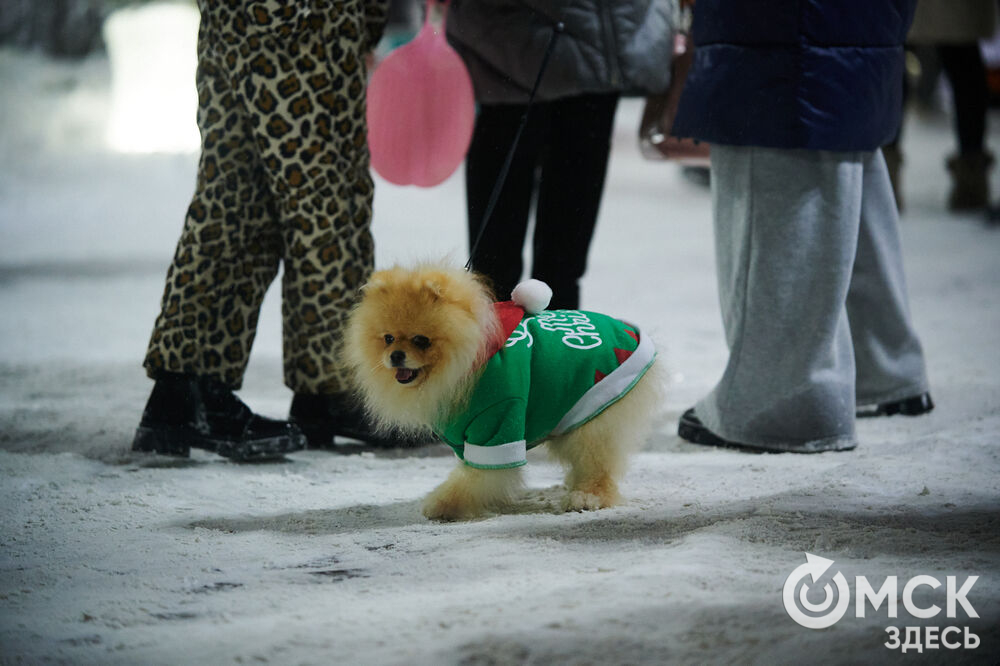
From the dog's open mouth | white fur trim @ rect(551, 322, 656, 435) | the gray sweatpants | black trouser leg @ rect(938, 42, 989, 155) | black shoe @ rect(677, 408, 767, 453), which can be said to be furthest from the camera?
black trouser leg @ rect(938, 42, 989, 155)

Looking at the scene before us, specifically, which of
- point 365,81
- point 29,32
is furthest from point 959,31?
point 29,32

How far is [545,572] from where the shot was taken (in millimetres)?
1730

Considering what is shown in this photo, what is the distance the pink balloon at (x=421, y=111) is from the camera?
272cm

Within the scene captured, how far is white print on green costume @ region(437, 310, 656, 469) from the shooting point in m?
1.98

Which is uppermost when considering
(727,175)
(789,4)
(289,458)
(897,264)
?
(789,4)

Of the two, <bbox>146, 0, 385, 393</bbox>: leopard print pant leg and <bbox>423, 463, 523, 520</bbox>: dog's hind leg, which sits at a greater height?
<bbox>146, 0, 385, 393</bbox>: leopard print pant leg

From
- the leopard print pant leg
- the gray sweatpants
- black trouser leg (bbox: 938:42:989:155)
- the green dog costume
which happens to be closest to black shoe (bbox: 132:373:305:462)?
the leopard print pant leg

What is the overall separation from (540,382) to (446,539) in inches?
14.3

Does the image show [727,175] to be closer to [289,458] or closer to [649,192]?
[289,458]

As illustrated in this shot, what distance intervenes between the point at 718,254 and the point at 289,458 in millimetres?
1229

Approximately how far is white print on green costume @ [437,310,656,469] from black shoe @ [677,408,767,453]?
594 millimetres

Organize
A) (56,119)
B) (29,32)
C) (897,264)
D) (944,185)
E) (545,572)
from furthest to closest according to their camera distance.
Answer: (29,32), (56,119), (944,185), (897,264), (545,572)

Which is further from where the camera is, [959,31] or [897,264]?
[959,31]

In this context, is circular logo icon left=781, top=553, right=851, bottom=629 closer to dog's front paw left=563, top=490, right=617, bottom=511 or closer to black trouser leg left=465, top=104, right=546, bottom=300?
dog's front paw left=563, top=490, right=617, bottom=511
